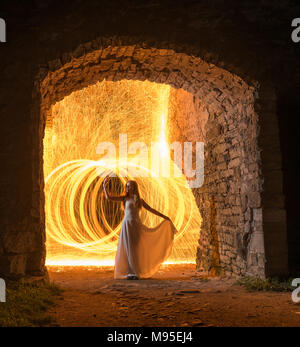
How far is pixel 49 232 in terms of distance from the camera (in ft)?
39.5

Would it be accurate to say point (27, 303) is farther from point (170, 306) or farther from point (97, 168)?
point (97, 168)

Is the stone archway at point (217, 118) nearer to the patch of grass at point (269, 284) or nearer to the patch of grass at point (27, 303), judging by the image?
the patch of grass at point (269, 284)

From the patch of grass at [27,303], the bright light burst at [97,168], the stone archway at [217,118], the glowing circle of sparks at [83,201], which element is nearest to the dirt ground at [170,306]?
the patch of grass at [27,303]

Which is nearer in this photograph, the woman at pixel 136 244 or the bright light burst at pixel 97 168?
the woman at pixel 136 244

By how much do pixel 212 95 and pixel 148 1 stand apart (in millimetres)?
2211

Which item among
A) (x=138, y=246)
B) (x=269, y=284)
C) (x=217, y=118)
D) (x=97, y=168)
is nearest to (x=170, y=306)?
(x=269, y=284)

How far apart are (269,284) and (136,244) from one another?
2.80 m

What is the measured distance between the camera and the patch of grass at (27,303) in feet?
13.3

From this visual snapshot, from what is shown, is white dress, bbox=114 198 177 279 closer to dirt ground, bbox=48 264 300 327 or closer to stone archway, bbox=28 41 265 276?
dirt ground, bbox=48 264 300 327

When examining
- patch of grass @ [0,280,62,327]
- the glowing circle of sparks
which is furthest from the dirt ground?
the glowing circle of sparks

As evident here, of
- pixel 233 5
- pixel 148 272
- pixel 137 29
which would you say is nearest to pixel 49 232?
pixel 148 272

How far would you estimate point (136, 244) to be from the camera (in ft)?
26.0

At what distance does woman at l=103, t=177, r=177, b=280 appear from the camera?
782cm

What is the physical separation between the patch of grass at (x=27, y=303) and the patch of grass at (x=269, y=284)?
2938 millimetres
